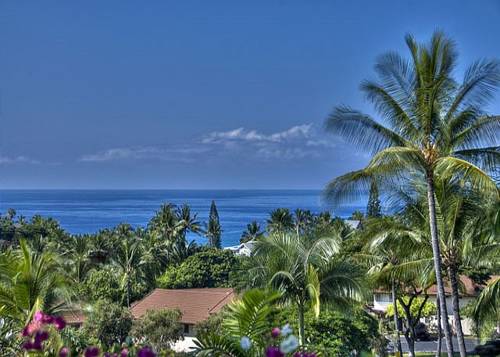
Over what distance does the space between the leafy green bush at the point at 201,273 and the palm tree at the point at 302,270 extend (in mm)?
20724

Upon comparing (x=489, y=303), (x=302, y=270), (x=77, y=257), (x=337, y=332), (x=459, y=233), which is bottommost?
(x=77, y=257)

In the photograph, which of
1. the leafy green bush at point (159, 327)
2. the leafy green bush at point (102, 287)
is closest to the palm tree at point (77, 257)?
the leafy green bush at point (102, 287)

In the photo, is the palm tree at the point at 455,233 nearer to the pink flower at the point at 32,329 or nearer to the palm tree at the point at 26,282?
the palm tree at the point at 26,282

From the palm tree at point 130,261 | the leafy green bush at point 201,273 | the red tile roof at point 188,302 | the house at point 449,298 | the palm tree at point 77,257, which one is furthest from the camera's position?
the palm tree at point 77,257

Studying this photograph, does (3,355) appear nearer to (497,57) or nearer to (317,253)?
(317,253)

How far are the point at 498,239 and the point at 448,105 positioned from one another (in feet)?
9.65

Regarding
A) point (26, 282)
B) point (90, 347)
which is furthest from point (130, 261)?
point (90, 347)

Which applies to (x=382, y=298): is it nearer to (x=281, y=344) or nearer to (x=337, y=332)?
(x=337, y=332)

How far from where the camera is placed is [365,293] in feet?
33.0

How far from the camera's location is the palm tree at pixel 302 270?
9.68m

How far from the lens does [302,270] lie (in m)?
9.71

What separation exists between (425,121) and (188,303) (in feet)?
62.3

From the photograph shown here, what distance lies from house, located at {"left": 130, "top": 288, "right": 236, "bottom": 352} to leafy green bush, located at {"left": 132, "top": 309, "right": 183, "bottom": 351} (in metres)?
4.20

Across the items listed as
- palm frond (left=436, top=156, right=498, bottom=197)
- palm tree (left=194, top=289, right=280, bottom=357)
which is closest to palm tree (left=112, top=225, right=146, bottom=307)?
palm frond (left=436, top=156, right=498, bottom=197)
